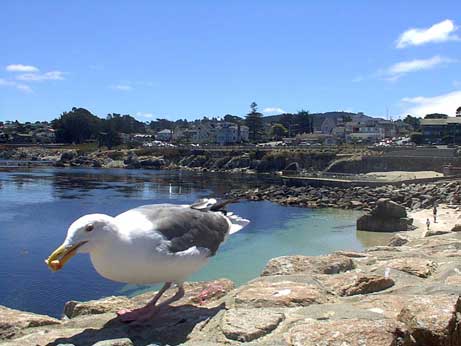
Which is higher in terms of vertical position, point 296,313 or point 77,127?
point 77,127

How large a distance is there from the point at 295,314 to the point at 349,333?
2.50 feet

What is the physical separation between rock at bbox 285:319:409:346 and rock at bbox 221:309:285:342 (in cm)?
24

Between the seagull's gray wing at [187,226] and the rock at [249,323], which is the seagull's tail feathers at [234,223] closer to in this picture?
the seagull's gray wing at [187,226]

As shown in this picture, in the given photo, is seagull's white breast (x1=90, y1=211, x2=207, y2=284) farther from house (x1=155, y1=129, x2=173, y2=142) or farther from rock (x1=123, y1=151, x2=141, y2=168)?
house (x1=155, y1=129, x2=173, y2=142)

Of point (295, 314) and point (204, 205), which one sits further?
point (204, 205)

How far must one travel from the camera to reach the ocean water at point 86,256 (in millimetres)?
17719

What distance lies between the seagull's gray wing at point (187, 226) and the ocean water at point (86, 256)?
37.8 ft

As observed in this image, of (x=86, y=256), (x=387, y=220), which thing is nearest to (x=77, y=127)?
(x=387, y=220)

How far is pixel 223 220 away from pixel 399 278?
6.04ft

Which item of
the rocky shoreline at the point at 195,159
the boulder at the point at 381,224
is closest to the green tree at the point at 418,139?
the rocky shoreline at the point at 195,159

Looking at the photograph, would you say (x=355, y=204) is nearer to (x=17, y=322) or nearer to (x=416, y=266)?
(x=416, y=266)

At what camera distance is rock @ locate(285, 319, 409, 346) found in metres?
3.18

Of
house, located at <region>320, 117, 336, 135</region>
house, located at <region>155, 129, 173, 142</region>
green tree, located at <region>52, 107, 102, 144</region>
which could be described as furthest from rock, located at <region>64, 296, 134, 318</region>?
house, located at <region>155, 129, 173, 142</region>

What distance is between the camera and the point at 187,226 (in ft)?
15.2
